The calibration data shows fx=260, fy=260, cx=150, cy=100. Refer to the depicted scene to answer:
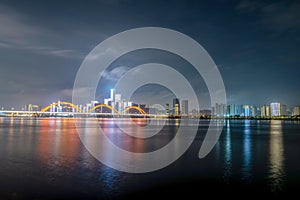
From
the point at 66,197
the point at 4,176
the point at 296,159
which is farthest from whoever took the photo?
the point at 296,159

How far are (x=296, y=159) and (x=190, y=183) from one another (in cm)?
778

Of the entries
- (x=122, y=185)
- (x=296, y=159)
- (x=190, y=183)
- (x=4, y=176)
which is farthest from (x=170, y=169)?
(x=296, y=159)

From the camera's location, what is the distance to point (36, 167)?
10438 mm

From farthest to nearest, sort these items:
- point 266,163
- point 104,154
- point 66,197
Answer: point 104,154 → point 266,163 → point 66,197

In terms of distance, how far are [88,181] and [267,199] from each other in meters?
5.32

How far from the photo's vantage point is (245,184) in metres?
8.33

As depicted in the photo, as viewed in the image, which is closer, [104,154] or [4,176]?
[4,176]

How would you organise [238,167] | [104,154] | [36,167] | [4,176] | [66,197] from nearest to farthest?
[66,197] < [4,176] < [36,167] < [238,167] < [104,154]

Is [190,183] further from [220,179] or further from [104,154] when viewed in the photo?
[104,154]

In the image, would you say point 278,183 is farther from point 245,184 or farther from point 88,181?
point 88,181

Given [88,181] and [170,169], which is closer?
[88,181]

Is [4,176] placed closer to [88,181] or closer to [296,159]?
[88,181]

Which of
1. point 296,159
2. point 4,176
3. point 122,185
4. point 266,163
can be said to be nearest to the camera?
point 122,185

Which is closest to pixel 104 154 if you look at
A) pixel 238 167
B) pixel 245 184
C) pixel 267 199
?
pixel 238 167
